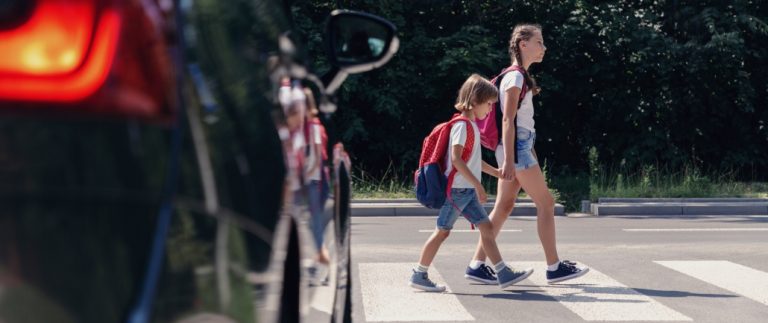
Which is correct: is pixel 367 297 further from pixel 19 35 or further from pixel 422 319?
pixel 19 35

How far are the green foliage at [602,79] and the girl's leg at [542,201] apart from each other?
43.6 feet

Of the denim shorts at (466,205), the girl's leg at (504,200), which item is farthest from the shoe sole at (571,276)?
the denim shorts at (466,205)

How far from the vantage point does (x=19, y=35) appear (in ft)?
4.93

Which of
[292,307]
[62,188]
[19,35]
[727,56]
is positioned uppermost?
[727,56]

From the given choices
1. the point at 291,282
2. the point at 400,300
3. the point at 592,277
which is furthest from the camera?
the point at 592,277

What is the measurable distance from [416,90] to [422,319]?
1545 cm

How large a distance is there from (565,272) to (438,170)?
1.07 meters

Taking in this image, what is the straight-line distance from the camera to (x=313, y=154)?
2.87 meters

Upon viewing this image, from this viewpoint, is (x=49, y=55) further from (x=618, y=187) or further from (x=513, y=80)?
(x=618, y=187)

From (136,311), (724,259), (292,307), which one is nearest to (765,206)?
(724,259)

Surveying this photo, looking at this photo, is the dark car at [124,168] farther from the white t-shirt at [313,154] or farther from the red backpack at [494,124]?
the red backpack at [494,124]

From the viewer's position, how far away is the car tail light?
1.50 metres

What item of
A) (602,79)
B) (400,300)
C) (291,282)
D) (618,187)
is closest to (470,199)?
(400,300)

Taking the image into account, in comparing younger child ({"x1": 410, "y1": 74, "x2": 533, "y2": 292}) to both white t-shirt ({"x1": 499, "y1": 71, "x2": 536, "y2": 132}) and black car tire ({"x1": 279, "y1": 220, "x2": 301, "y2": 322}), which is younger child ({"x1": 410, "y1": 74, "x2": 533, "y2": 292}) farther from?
black car tire ({"x1": 279, "y1": 220, "x2": 301, "y2": 322})
